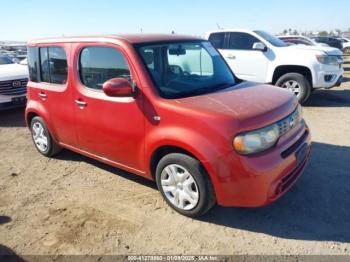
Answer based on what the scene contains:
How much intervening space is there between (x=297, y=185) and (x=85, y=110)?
9.08 feet

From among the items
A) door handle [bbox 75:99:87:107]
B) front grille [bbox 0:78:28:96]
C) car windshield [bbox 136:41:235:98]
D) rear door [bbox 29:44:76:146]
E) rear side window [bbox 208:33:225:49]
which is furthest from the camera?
rear side window [bbox 208:33:225:49]

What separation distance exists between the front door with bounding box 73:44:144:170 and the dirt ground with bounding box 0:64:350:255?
505mm

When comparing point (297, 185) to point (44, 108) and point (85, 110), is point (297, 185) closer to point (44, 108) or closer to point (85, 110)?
point (85, 110)

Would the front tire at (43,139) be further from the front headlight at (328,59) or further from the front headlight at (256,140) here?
the front headlight at (328,59)

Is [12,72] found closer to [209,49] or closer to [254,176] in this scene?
[209,49]

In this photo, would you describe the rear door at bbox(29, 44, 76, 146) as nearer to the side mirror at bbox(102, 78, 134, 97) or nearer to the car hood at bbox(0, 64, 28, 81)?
the side mirror at bbox(102, 78, 134, 97)

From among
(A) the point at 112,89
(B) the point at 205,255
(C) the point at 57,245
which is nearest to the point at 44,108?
(A) the point at 112,89

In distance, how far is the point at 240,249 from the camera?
298 centimetres

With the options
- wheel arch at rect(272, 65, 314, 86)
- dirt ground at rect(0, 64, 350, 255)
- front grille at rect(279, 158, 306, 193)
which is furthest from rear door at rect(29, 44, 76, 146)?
wheel arch at rect(272, 65, 314, 86)

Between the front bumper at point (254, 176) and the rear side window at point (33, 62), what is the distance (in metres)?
3.39

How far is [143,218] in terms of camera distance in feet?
11.5

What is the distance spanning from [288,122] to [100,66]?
2.22 metres

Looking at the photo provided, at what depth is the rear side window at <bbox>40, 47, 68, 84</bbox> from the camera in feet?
→ 14.3

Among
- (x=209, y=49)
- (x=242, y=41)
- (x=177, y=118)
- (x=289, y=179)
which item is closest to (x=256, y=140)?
(x=289, y=179)
